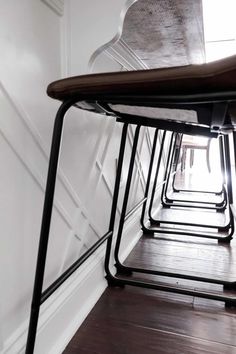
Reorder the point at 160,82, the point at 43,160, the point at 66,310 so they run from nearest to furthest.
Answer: the point at 160,82
the point at 43,160
the point at 66,310

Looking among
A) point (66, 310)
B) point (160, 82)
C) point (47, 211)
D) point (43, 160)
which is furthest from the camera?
point (66, 310)

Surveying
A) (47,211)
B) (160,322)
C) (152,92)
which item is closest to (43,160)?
(47,211)

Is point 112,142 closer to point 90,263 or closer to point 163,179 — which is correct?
point 90,263

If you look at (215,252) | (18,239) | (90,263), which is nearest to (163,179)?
(215,252)

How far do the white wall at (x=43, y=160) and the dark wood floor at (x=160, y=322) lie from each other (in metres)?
0.06

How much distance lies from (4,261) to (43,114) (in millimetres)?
326

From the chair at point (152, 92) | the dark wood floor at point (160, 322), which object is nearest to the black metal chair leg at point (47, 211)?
the chair at point (152, 92)

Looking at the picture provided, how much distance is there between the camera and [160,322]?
870 millimetres

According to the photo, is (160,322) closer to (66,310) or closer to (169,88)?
(66,310)

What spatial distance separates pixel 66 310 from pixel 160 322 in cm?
29

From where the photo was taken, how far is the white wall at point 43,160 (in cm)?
55

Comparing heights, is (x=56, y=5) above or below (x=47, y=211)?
above

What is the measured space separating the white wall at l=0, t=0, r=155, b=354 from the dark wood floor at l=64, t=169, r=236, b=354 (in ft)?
0.21

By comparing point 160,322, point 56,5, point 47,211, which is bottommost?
point 160,322
